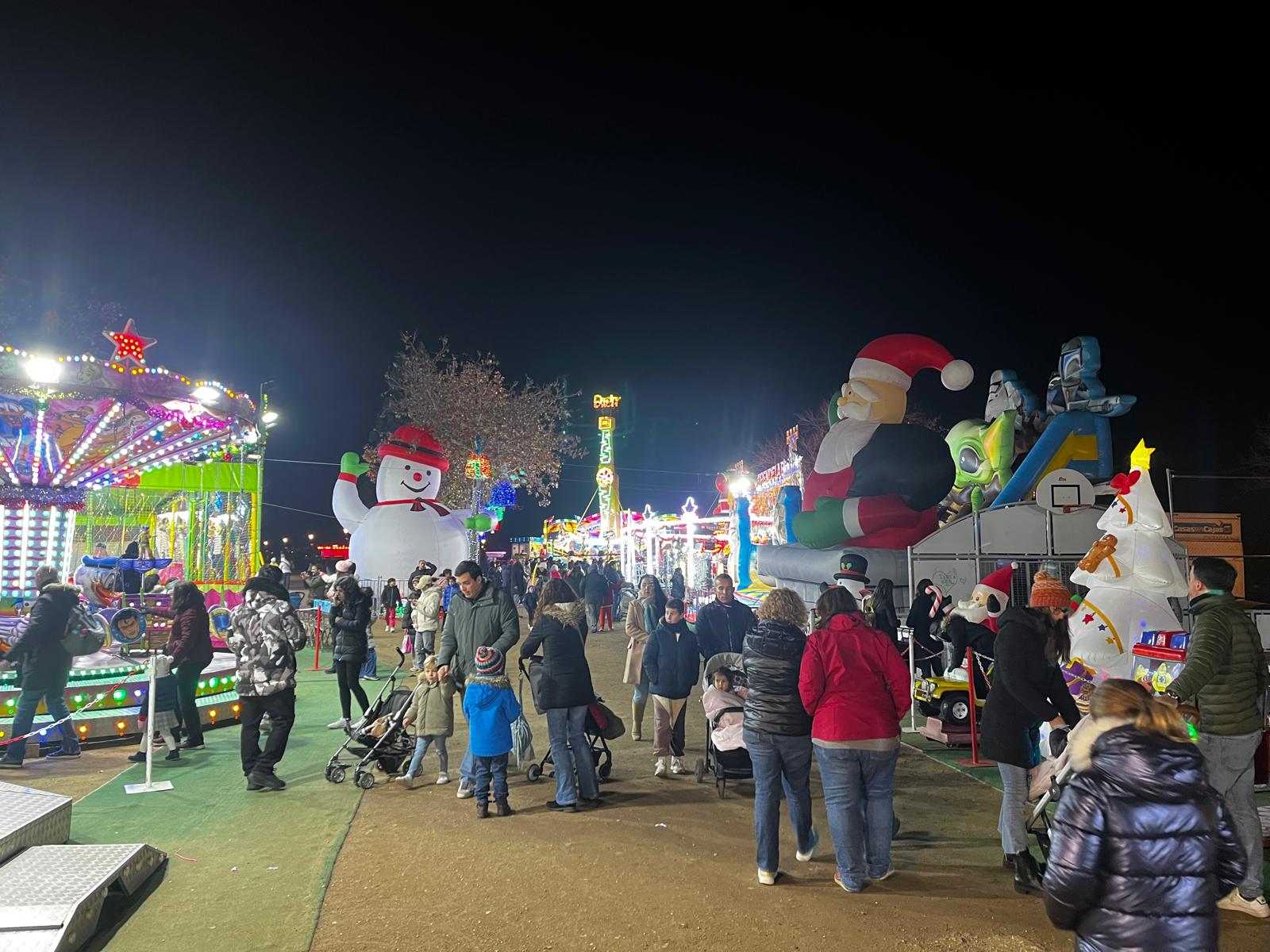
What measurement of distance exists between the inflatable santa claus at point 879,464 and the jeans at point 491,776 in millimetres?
8515

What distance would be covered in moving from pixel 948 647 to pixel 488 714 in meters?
5.98

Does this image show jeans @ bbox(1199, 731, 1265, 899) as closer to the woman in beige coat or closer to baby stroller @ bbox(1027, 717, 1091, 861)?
baby stroller @ bbox(1027, 717, 1091, 861)

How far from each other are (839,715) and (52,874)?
3796mm

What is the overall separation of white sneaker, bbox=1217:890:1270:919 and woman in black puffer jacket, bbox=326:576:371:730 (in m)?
6.94

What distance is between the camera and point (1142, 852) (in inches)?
89.2

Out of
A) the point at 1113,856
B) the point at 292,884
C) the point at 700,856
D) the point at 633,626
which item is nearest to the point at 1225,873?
the point at 1113,856

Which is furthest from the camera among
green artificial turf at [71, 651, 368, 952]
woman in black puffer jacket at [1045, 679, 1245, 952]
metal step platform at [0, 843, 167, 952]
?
green artificial turf at [71, 651, 368, 952]

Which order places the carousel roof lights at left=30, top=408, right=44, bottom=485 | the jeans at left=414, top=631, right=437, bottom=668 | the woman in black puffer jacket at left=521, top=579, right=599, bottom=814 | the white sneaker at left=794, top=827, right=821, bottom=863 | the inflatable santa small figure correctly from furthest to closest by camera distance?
1. the carousel roof lights at left=30, top=408, right=44, bottom=485
2. the jeans at left=414, top=631, right=437, bottom=668
3. the inflatable santa small figure
4. the woman in black puffer jacket at left=521, top=579, right=599, bottom=814
5. the white sneaker at left=794, top=827, right=821, bottom=863

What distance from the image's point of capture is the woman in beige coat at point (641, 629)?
811 cm

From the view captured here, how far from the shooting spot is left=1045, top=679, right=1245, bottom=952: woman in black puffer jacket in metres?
2.26

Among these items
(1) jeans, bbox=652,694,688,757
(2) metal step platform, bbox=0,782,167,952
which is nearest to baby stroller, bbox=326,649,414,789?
(2) metal step platform, bbox=0,782,167,952

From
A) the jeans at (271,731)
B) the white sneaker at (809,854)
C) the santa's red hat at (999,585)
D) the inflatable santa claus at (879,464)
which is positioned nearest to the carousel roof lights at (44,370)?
the jeans at (271,731)

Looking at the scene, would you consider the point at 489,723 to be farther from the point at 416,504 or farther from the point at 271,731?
the point at 416,504

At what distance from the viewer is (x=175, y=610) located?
7484 mm
